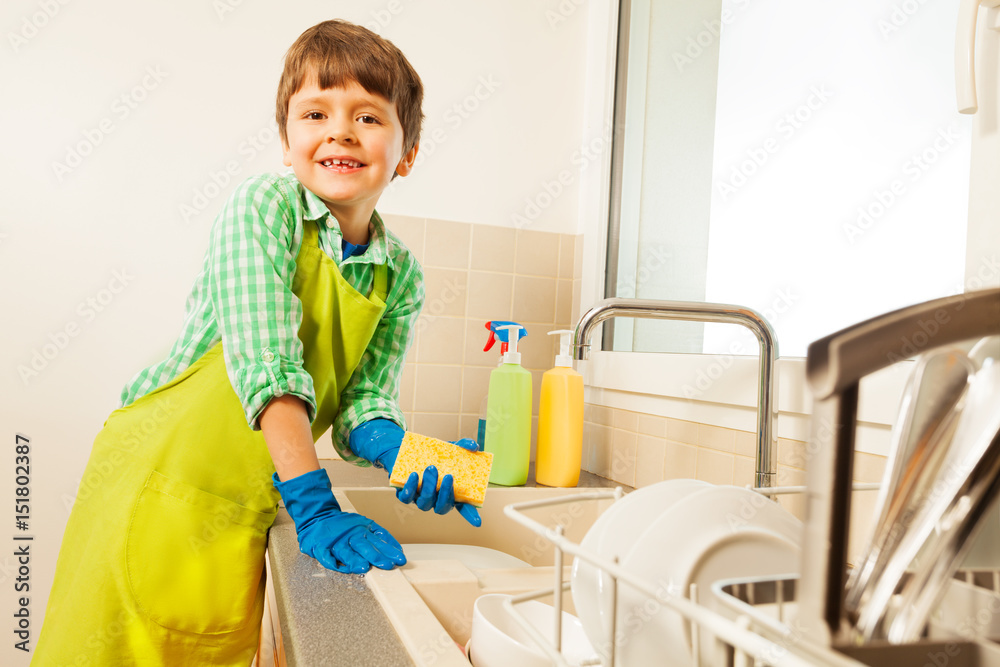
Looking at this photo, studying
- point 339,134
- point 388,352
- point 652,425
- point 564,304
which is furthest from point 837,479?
point 564,304

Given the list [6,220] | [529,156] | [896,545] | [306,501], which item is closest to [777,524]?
[896,545]

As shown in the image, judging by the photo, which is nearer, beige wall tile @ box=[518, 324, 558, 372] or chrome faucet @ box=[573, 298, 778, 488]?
chrome faucet @ box=[573, 298, 778, 488]

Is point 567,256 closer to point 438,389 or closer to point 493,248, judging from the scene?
point 493,248

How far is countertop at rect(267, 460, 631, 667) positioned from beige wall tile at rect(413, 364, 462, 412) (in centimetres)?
73

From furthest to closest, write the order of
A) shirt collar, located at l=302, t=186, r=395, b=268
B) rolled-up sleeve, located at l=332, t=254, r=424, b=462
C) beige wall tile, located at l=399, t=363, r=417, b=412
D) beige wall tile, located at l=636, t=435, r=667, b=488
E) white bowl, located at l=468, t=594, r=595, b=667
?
1. beige wall tile, located at l=399, t=363, r=417, b=412
2. beige wall tile, located at l=636, t=435, r=667, b=488
3. rolled-up sleeve, located at l=332, t=254, r=424, b=462
4. shirt collar, located at l=302, t=186, r=395, b=268
5. white bowl, located at l=468, t=594, r=595, b=667

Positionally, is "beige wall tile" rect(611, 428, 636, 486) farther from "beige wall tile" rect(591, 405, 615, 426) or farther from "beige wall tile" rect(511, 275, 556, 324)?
"beige wall tile" rect(511, 275, 556, 324)

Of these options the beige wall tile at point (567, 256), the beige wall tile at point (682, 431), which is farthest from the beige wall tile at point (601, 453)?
the beige wall tile at point (567, 256)

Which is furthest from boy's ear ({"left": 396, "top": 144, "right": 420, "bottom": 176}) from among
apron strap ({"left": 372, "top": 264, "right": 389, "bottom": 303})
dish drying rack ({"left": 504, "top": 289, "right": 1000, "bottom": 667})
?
dish drying rack ({"left": 504, "top": 289, "right": 1000, "bottom": 667})

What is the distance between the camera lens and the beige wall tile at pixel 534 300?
1.65m

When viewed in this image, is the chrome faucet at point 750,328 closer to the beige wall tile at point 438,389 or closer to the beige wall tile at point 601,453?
the beige wall tile at point 601,453

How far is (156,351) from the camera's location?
57.0 inches

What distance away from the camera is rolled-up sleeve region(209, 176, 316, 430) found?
0.80 metres

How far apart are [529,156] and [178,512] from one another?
1120 mm

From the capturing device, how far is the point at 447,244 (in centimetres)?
160
